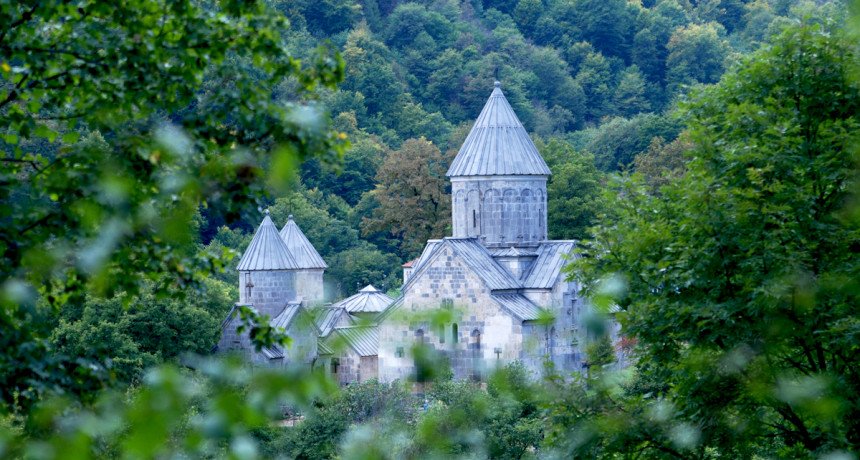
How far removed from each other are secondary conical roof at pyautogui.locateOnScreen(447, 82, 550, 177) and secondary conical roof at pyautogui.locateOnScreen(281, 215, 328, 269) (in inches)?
191

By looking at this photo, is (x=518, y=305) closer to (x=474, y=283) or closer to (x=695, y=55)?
(x=474, y=283)

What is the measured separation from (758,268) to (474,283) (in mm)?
20494

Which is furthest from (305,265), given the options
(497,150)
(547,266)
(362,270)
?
(362,270)

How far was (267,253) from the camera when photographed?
3450 centimetres

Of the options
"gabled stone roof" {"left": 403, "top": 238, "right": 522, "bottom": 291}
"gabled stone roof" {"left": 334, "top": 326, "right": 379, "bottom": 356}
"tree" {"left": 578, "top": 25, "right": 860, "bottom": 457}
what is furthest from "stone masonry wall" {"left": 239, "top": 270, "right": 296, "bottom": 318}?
"tree" {"left": 578, "top": 25, "right": 860, "bottom": 457}

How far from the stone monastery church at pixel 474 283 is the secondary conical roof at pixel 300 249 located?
4 centimetres

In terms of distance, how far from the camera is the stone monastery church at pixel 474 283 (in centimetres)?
3019

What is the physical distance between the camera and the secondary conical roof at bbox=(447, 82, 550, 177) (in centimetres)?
3228

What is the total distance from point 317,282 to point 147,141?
97.7 feet

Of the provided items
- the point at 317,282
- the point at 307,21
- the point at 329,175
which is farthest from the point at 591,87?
the point at 317,282

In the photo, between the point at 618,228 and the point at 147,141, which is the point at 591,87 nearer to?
the point at 618,228

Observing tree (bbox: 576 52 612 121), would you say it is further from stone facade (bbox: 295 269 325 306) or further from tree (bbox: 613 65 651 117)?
stone facade (bbox: 295 269 325 306)

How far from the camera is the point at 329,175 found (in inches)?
2199

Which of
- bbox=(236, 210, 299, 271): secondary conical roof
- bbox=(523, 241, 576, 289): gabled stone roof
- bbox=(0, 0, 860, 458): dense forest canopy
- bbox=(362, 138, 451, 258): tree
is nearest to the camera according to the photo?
bbox=(0, 0, 860, 458): dense forest canopy
